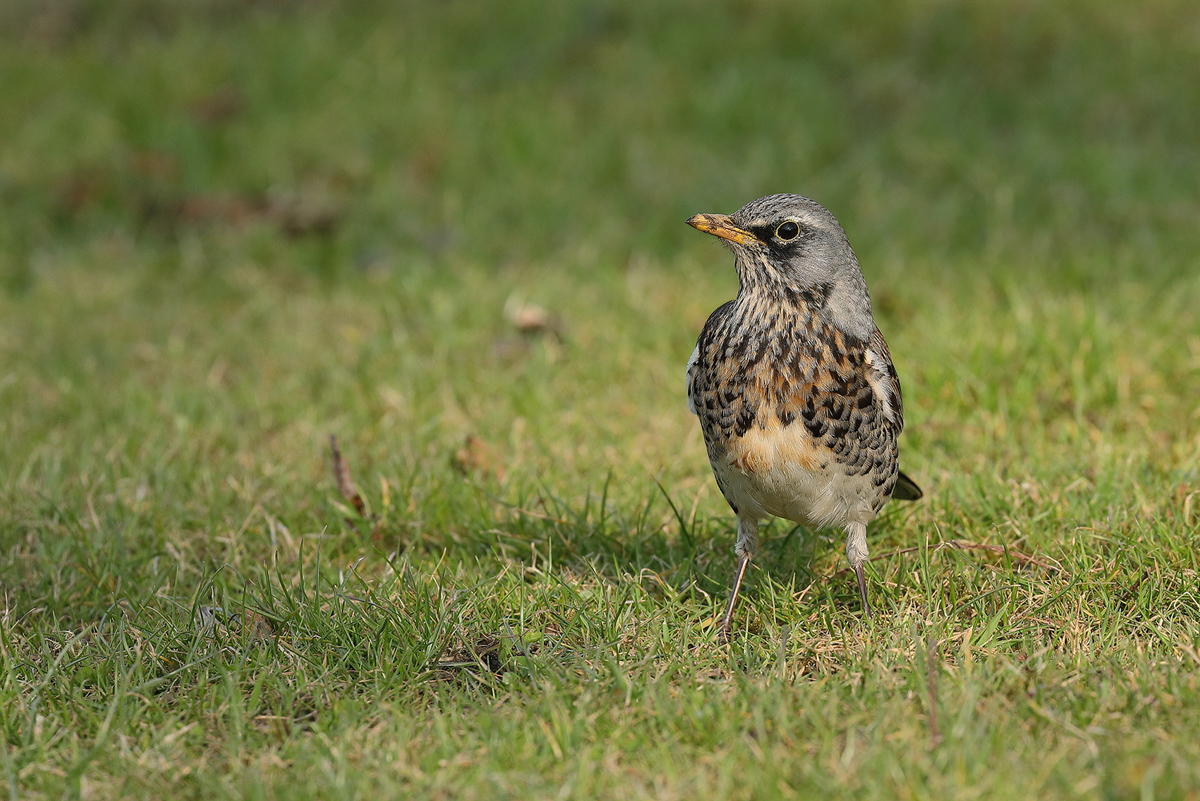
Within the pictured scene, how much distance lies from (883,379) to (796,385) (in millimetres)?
321

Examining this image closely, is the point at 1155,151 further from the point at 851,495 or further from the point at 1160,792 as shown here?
the point at 1160,792

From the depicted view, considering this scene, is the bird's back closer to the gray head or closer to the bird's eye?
the gray head

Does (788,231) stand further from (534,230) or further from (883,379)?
(534,230)

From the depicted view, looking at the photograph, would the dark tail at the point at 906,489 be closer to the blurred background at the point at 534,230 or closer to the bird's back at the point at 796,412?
the blurred background at the point at 534,230

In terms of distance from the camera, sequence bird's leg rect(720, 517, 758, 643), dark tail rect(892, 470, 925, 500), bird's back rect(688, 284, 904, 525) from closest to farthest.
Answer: bird's back rect(688, 284, 904, 525), bird's leg rect(720, 517, 758, 643), dark tail rect(892, 470, 925, 500)

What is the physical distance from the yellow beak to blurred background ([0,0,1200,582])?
3.78ft

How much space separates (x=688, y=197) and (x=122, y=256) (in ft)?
11.3

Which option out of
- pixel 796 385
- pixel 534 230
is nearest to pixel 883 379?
pixel 796 385

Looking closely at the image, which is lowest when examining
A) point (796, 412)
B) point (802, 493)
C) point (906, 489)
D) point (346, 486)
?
point (346, 486)

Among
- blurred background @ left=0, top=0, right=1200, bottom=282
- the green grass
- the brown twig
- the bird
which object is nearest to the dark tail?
the green grass

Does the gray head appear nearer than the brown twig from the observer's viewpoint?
Yes

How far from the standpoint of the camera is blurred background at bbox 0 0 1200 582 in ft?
16.4

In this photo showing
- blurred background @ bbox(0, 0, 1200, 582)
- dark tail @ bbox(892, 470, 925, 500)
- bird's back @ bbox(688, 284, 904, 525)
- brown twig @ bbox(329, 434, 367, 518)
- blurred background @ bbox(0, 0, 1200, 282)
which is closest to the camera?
bird's back @ bbox(688, 284, 904, 525)

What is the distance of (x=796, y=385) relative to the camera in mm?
3539
